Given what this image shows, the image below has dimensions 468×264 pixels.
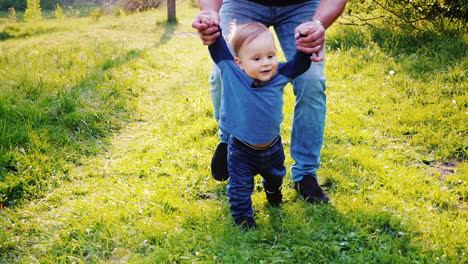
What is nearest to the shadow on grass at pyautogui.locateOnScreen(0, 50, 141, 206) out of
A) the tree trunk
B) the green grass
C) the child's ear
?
the green grass

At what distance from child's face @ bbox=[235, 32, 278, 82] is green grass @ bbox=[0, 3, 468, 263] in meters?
0.93

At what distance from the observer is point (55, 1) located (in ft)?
61.1

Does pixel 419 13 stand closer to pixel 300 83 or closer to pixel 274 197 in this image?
pixel 300 83

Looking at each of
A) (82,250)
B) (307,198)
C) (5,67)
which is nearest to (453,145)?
(307,198)

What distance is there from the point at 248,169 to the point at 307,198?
1.87 feet

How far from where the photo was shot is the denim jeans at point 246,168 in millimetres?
2395

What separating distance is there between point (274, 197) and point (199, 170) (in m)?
0.81

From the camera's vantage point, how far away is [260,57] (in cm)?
225

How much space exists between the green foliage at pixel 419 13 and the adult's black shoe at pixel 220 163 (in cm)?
476

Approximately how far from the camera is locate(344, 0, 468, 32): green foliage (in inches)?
243

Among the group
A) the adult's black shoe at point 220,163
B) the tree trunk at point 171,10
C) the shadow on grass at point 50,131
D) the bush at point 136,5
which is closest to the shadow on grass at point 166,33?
the tree trunk at point 171,10

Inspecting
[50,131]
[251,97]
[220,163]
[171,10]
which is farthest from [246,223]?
[171,10]

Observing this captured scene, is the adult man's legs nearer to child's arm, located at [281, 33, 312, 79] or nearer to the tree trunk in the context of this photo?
child's arm, located at [281, 33, 312, 79]

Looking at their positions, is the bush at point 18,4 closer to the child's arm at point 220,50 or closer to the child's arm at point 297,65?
the child's arm at point 220,50
